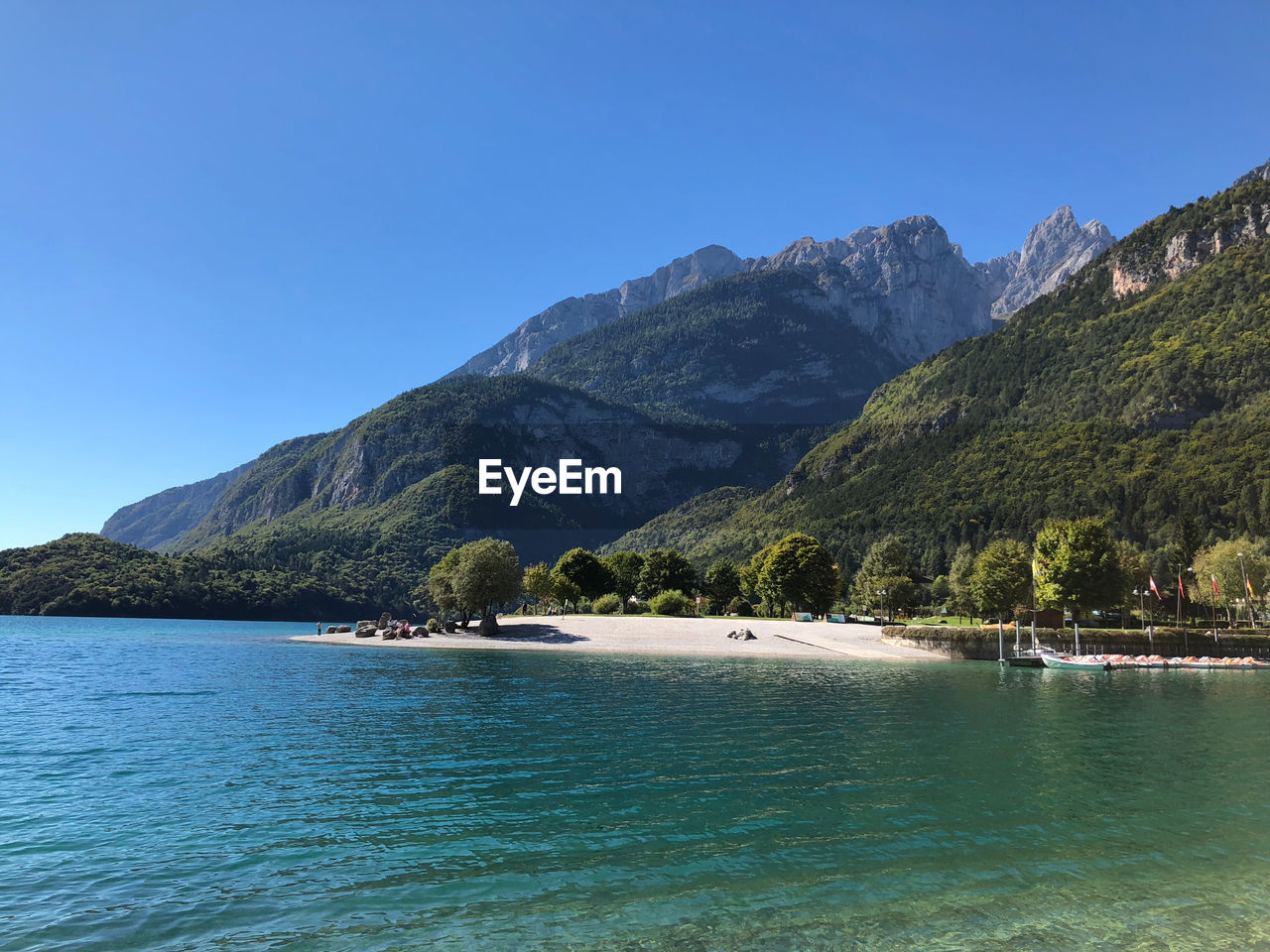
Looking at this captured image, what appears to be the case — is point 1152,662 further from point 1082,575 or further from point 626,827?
point 626,827

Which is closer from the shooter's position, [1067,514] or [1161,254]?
[1067,514]

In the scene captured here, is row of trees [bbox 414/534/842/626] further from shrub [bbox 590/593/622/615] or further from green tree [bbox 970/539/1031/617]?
green tree [bbox 970/539/1031/617]

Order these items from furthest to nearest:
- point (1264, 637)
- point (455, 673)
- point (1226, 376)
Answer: point (1226, 376)
point (1264, 637)
point (455, 673)

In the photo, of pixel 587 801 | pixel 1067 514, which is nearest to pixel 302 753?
pixel 587 801

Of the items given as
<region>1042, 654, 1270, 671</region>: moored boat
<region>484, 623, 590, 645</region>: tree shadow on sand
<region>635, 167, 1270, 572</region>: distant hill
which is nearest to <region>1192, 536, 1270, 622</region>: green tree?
<region>1042, 654, 1270, 671</region>: moored boat

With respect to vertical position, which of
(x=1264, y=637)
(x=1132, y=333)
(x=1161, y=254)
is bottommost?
(x=1264, y=637)

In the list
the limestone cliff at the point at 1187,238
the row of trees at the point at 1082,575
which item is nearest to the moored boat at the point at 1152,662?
the row of trees at the point at 1082,575

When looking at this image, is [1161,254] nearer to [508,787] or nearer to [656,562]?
[656,562]
